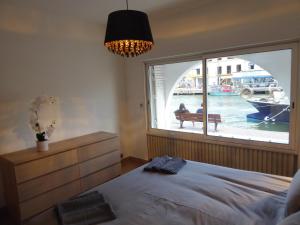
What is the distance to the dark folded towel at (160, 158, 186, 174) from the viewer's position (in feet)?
7.28

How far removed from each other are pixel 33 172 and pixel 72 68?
Result: 164 cm

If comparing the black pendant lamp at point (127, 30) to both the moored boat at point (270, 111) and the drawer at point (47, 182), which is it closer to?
the drawer at point (47, 182)

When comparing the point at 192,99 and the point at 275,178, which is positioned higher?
the point at 192,99

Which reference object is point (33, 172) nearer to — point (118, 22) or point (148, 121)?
point (118, 22)

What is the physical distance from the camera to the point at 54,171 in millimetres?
2627

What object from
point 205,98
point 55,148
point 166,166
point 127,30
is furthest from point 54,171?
point 205,98

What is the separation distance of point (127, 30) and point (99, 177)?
7.35 ft

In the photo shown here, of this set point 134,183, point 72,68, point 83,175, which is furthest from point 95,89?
point 134,183

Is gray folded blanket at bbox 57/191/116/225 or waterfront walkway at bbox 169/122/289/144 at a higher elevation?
waterfront walkway at bbox 169/122/289/144

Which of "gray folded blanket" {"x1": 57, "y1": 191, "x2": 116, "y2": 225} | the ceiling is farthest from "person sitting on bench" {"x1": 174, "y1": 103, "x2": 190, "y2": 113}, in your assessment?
"gray folded blanket" {"x1": 57, "y1": 191, "x2": 116, "y2": 225}

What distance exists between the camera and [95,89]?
3729 mm

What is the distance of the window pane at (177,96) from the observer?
11.6ft

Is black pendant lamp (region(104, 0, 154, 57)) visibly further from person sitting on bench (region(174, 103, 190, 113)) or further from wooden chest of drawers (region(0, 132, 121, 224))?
person sitting on bench (region(174, 103, 190, 113))

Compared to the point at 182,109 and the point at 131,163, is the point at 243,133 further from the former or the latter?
the point at 131,163
